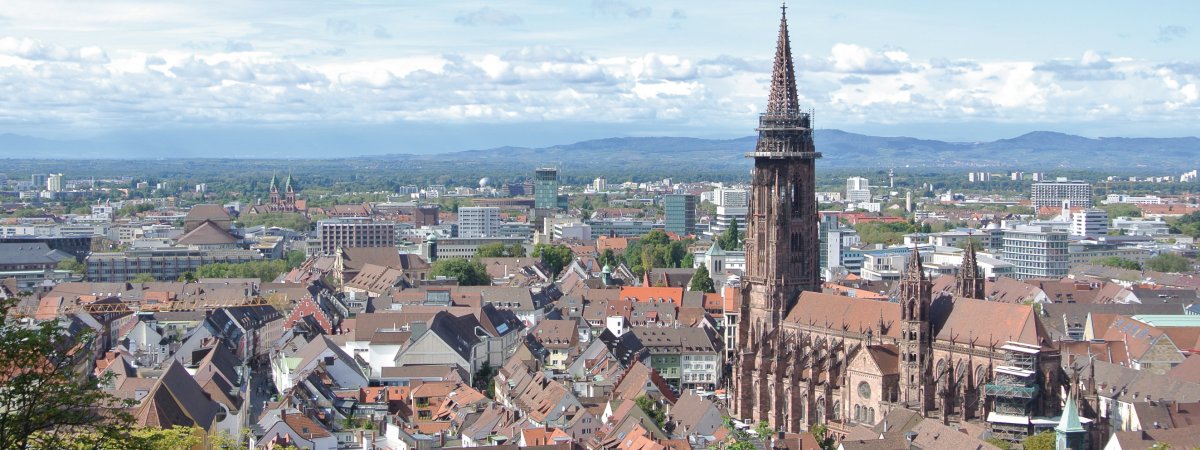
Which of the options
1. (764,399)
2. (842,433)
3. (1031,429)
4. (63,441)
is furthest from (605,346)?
(63,441)

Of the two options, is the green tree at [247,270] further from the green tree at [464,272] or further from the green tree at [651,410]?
the green tree at [651,410]

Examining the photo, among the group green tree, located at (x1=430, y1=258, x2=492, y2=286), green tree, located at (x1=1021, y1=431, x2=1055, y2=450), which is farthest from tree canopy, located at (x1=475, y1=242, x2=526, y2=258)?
green tree, located at (x1=1021, y1=431, x2=1055, y2=450)

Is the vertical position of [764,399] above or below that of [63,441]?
below

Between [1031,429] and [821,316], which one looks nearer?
[1031,429]

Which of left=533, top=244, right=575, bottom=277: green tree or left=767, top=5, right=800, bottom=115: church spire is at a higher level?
left=767, top=5, right=800, bottom=115: church spire

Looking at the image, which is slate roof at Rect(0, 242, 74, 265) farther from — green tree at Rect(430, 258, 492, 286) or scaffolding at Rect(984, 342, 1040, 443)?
scaffolding at Rect(984, 342, 1040, 443)

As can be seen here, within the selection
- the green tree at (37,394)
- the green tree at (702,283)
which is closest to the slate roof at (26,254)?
the green tree at (702,283)

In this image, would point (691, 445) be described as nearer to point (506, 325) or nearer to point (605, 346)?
point (605, 346)
